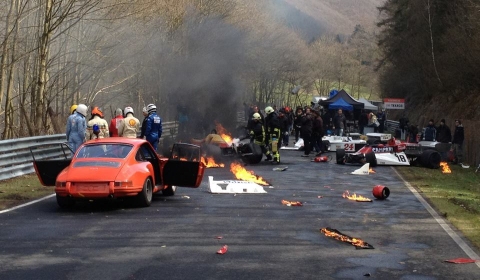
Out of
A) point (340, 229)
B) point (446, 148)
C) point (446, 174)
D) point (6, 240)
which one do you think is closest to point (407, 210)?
point (340, 229)

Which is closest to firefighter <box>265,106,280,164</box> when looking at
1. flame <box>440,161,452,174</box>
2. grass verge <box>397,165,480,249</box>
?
grass verge <box>397,165,480,249</box>

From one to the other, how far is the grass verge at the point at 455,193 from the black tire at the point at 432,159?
410mm

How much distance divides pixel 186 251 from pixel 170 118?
3654cm

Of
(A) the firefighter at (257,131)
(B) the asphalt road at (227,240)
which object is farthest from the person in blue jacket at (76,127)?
(A) the firefighter at (257,131)

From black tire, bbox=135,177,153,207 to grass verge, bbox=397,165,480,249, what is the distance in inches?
206

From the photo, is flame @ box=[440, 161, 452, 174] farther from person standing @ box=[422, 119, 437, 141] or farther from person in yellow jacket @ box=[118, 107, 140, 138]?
person in yellow jacket @ box=[118, 107, 140, 138]

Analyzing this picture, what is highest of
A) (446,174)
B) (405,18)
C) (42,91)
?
(405,18)

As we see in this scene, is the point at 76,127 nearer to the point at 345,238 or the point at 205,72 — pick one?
the point at 345,238

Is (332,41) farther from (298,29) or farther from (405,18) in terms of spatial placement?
(405,18)

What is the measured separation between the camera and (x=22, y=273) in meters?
7.97

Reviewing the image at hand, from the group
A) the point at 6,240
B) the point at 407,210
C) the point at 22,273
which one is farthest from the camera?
the point at 407,210

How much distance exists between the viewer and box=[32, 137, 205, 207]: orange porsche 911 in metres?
12.9

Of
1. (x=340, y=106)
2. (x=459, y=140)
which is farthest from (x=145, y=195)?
(x=340, y=106)

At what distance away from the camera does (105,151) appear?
13977 mm
